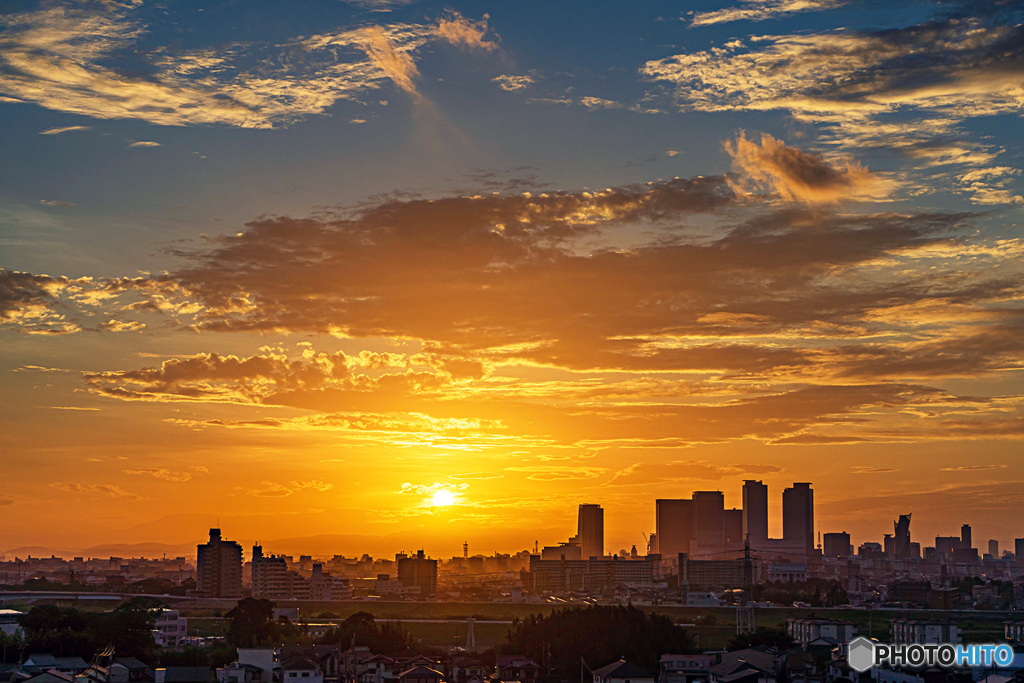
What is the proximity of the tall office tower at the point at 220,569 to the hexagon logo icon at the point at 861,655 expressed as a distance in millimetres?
143006

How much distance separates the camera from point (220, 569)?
614 ft

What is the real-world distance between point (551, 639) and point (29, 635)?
35068 mm

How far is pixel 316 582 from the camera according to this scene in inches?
7628

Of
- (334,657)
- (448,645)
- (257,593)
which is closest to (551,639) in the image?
(334,657)

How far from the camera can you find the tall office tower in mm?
183500

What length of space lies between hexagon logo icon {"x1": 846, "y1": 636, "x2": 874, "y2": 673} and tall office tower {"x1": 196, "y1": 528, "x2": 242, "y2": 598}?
14301 cm

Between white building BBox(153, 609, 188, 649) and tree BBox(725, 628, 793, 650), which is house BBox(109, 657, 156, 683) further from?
tree BBox(725, 628, 793, 650)

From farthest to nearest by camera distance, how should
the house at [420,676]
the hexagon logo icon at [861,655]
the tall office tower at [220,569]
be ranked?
the tall office tower at [220,569]
the house at [420,676]
the hexagon logo icon at [861,655]

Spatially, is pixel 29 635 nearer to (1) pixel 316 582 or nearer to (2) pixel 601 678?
(2) pixel 601 678

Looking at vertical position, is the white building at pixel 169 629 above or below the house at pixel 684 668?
below

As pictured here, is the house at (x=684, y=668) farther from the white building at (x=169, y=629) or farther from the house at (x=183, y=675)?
the white building at (x=169, y=629)

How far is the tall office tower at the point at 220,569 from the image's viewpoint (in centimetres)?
18350

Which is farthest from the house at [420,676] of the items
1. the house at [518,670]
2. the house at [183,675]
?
the house at [183,675]

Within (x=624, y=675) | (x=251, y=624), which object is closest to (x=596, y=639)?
(x=624, y=675)
